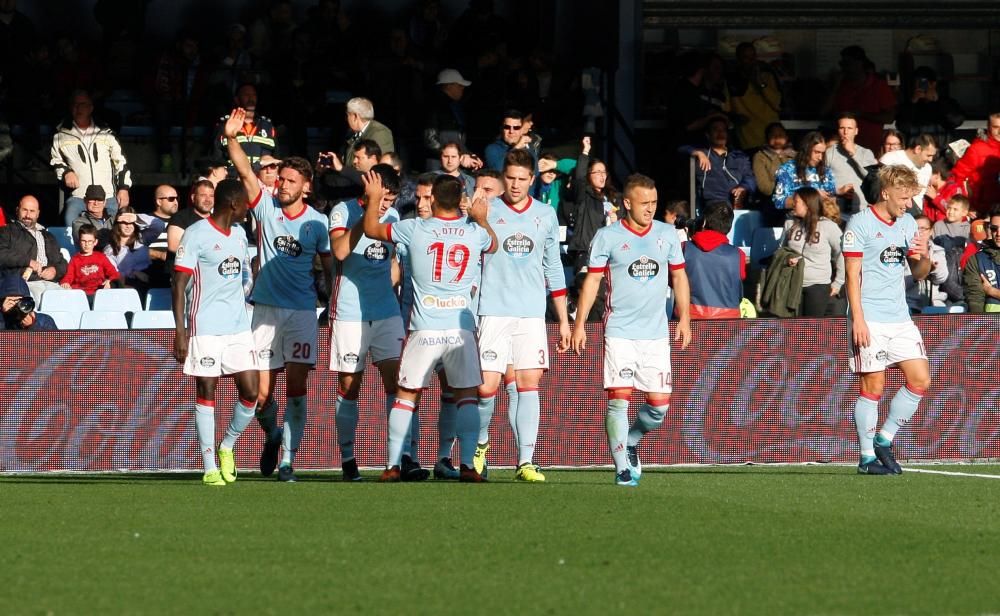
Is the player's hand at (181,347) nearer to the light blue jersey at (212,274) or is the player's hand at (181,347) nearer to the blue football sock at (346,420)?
the light blue jersey at (212,274)

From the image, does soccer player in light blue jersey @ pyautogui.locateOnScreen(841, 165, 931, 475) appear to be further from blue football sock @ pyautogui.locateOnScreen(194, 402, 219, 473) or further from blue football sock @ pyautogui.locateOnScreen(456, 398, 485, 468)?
blue football sock @ pyautogui.locateOnScreen(194, 402, 219, 473)

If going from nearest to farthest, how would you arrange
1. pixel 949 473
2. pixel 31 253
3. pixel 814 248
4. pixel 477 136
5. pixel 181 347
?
pixel 181 347
pixel 949 473
pixel 814 248
pixel 31 253
pixel 477 136

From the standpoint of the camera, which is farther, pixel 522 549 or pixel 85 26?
pixel 85 26

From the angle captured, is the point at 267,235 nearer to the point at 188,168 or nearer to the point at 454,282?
the point at 454,282

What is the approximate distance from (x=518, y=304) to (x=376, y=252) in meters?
1.06

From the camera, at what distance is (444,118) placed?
18.6m

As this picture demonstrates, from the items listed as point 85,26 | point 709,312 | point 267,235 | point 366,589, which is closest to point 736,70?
point 709,312

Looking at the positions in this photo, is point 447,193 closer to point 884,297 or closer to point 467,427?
point 467,427

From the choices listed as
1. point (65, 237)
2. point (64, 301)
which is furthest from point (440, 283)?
point (65, 237)

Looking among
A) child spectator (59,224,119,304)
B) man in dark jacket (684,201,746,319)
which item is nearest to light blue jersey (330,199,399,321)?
man in dark jacket (684,201,746,319)

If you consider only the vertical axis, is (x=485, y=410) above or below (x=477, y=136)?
below

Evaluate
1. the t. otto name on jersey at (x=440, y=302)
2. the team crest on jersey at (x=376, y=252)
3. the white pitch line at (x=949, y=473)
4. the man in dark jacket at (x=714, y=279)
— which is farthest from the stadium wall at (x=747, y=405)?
the t. otto name on jersey at (x=440, y=302)

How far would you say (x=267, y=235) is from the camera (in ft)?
38.6

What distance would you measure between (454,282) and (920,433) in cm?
509
